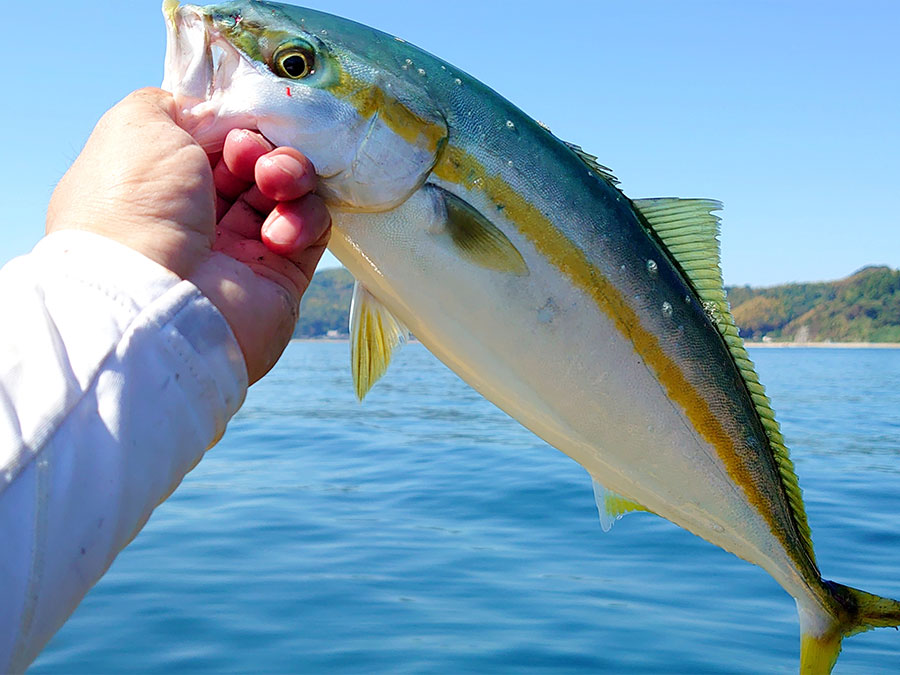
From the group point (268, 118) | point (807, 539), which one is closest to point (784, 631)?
point (807, 539)

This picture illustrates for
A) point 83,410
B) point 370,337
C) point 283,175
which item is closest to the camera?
point 83,410

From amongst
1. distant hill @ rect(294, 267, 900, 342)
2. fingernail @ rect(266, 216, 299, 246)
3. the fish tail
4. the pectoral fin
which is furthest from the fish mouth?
distant hill @ rect(294, 267, 900, 342)

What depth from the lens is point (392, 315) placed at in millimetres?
2686

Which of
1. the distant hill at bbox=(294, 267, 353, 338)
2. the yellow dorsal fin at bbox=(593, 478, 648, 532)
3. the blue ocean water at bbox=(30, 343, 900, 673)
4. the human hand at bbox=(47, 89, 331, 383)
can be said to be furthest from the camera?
the distant hill at bbox=(294, 267, 353, 338)

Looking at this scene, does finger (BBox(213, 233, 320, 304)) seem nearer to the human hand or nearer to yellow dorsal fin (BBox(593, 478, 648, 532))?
the human hand

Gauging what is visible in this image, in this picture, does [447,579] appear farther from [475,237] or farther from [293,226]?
[293,226]

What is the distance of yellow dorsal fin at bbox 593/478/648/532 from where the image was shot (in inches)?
113

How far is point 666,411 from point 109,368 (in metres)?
1.77

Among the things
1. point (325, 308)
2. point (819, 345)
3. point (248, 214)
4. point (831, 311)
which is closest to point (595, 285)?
point (248, 214)

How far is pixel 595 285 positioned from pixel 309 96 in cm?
96

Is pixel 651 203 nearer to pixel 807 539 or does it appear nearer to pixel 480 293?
pixel 480 293

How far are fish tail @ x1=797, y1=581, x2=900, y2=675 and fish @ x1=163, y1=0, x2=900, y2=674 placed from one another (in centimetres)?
39

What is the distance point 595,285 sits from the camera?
250cm

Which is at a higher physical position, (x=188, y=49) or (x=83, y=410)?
(x=188, y=49)
